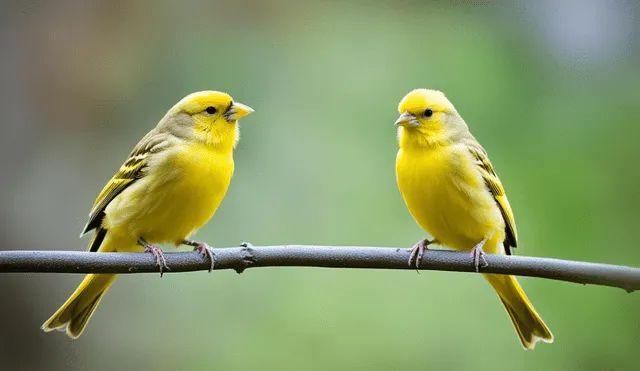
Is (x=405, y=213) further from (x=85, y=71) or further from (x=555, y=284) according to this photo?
(x=85, y=71)

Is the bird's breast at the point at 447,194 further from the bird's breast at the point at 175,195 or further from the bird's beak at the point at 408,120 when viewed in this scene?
the bird's breast at the point at 175,195

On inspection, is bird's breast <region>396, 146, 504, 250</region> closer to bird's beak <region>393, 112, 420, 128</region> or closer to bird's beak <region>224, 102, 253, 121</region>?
bird's beak <region>393, 112, 420, 128</region>

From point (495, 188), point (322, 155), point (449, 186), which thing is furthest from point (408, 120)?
point (322, 155)

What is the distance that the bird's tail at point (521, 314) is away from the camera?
2.77 m

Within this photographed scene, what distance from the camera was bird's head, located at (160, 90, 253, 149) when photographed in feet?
8.74

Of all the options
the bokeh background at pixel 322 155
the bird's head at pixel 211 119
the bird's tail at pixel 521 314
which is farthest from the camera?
the bokeh background at pixel 322 155

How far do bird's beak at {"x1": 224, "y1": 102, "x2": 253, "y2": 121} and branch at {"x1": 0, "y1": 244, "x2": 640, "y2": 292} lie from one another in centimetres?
56

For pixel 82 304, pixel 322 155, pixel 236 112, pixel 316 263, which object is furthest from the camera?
pixel 322 155

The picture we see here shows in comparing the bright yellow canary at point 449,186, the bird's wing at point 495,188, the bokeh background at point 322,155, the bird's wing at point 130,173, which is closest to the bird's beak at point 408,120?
the bright yellow canary at point 449,186

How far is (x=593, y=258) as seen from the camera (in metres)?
3.30

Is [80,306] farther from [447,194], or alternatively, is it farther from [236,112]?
[447,194]

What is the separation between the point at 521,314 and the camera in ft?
9.30

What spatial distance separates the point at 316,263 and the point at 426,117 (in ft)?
3.34

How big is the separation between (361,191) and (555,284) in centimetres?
105
